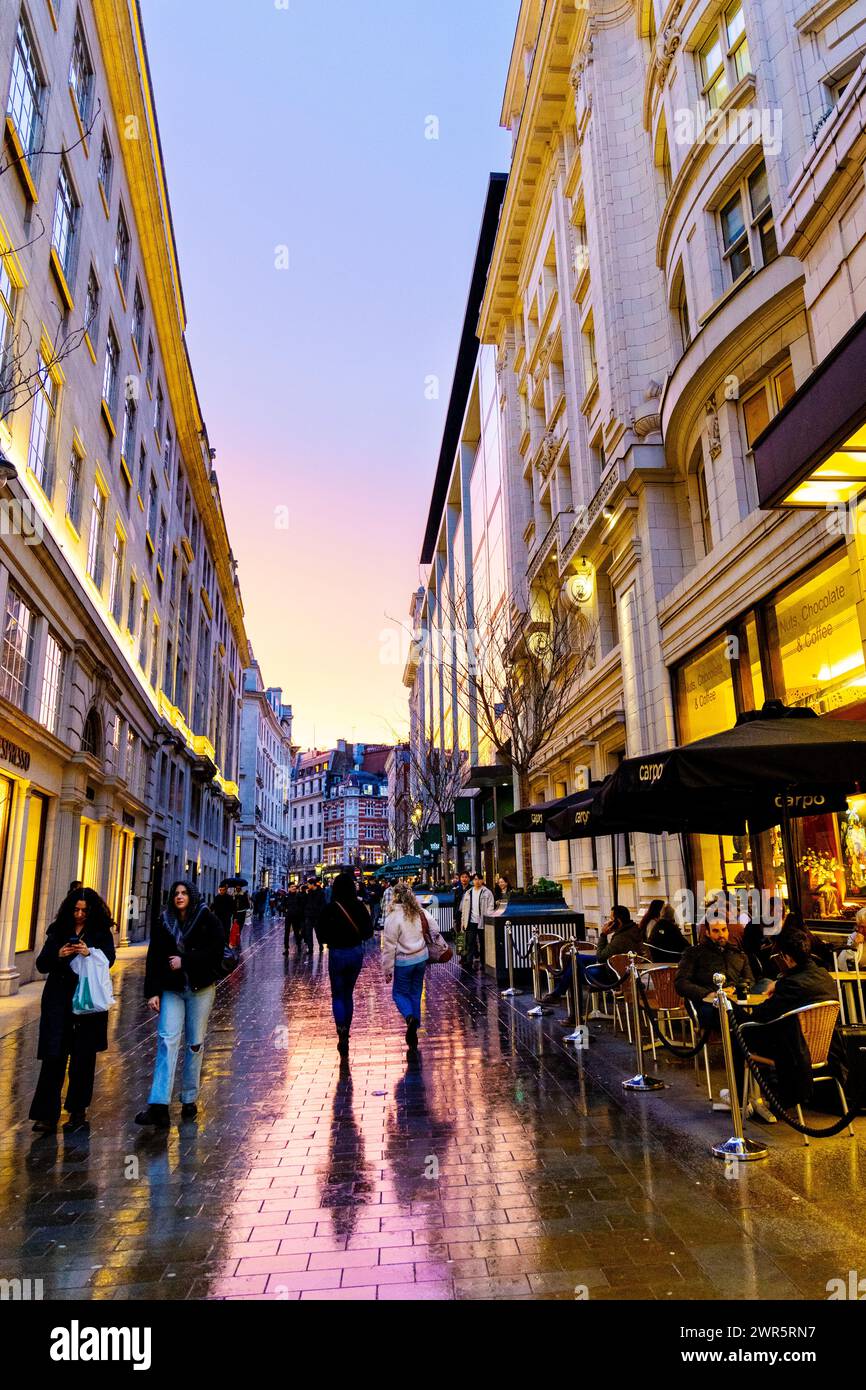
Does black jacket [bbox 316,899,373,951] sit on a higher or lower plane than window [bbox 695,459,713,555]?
lower

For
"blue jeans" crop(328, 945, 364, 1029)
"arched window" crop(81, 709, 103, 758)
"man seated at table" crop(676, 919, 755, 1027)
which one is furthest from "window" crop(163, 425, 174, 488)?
"man seated at table" crop(676, 919, 755, 1027)

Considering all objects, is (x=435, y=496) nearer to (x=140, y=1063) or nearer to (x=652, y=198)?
(x=652, y=198)

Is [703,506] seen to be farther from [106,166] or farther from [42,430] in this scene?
[106,166]

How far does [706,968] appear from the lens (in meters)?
7.19

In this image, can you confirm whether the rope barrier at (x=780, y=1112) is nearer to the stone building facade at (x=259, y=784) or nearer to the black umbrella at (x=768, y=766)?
the black umbrella at (x=768, y=766)

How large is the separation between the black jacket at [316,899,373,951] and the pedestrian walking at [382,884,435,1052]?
0.27 m

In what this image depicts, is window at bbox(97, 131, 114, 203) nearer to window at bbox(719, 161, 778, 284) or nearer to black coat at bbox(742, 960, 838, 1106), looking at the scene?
window at bbox(719, 161, 778, 284)

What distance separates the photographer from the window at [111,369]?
23.0 m

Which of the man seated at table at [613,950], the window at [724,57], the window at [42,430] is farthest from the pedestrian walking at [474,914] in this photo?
the window at [724,57]

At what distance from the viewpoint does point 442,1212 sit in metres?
4.60

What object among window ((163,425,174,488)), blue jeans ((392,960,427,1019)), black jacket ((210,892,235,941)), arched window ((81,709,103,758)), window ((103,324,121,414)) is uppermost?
window ((163,425,174,488))

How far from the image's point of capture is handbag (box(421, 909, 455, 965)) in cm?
924

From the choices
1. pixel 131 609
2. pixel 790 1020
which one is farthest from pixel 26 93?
pixel 790 1020

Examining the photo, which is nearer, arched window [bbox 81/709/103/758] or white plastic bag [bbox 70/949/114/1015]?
white plastic bag [bbox 70/949/114/1015]
